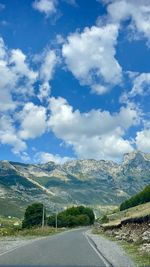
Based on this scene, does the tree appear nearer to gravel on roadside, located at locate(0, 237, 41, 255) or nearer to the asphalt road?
gravel on roadside, located at locate(0, 237, 41, 255)

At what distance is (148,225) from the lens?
5294 cm

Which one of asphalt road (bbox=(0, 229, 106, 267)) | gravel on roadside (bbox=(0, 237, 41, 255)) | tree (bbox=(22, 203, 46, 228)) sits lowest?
asphalt road (bbox=(0, 229, 106, 267))

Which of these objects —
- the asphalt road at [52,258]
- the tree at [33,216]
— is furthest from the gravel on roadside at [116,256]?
the tree at [33,216]

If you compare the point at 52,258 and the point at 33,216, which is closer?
the point at 52,258

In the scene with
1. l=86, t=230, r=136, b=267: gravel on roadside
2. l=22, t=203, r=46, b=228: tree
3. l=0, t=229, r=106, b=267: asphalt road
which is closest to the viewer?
l=0, t=229, r=106, b=267: asphalt road

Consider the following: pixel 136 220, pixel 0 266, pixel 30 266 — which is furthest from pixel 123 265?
pixel 136 220

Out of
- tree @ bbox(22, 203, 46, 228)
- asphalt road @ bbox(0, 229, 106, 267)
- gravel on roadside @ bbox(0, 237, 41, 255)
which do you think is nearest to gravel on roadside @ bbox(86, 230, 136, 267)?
asphalt road @ bbox(0, 229, 106, 267)

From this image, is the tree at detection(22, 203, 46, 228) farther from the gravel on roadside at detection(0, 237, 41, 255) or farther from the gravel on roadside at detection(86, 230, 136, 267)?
the gravel on roadside at detection(86, 230, 136, 267)

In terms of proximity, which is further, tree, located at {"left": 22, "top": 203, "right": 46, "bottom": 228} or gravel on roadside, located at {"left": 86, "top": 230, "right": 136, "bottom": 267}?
tree, located at {"left": 22, "top": 203, "right": 46, "bottom": 228}

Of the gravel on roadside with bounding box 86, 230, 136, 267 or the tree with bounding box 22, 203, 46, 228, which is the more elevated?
the tree with bounding box 22, 203, 46, 228

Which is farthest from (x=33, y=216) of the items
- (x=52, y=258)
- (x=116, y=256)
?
(x=52, y=258)

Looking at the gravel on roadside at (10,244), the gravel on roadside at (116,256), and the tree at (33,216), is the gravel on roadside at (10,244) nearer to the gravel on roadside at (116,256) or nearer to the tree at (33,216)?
the gravel on roadside at (116,256)

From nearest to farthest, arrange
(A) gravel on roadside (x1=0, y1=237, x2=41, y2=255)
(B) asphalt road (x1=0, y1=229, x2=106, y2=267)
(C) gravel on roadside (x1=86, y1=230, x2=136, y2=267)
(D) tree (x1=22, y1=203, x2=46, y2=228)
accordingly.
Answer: (B) asphalt road (x1=0, y1=229, x2=106, y2=267)
(C) gravel on roadside (x1=86, y1=230, x2=136, y2=267)
(A) gravel on roadside (x1=0, y1=237, x2=41, y2=255)
(D) tree (x1=22, y1=203, x2=46, y2=228)

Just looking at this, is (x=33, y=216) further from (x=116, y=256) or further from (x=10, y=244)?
(x=116, y=256)
